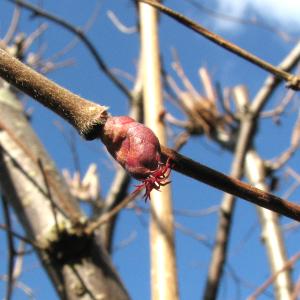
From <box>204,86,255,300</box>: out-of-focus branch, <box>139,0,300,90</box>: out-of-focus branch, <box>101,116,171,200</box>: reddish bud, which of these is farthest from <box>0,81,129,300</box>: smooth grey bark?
<box>101,116,171,200</box>: reddish bud

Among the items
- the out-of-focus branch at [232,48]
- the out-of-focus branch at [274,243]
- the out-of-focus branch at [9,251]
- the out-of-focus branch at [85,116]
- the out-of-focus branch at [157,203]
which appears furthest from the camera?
the out-of-focus branch at [274,243]

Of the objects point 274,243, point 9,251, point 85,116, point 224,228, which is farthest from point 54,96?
point 274,243

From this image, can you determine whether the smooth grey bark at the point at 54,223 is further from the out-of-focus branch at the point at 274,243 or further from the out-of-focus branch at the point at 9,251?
the out-of-focus branch at the point at 274,243

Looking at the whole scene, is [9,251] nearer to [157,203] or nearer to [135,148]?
[157,203]

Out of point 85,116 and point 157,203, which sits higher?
point 157,203

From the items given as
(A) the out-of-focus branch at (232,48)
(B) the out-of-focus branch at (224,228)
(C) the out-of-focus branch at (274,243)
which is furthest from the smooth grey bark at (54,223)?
(C) the out-of-focus branch at (274,243)

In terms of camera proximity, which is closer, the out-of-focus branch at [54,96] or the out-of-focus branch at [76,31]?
the out-of-focus branch at [54,96]

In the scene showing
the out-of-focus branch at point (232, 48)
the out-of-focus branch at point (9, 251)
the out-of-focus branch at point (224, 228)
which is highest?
the out-of-focus branch at point (224, 228)

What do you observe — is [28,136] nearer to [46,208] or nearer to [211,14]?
[46,208]
